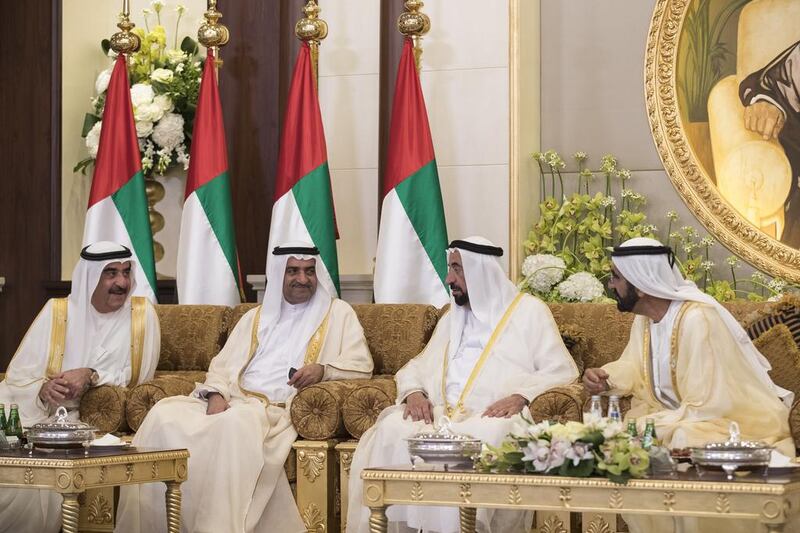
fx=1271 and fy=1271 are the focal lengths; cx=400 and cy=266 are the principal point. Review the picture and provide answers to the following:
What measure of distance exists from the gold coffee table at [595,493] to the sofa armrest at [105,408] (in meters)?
2.28

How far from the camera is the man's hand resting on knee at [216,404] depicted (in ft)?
20.7

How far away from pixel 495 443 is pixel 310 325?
5.24 feet

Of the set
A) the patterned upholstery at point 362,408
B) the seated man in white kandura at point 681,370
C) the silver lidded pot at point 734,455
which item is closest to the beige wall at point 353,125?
the patterned upholstery at point 362,408

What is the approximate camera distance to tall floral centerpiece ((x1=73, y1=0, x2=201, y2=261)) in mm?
8805

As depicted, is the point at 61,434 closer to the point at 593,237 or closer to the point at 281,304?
the point at 281,304

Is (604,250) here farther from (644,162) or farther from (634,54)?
(634,54)

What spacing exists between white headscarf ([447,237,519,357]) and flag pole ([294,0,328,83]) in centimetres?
223

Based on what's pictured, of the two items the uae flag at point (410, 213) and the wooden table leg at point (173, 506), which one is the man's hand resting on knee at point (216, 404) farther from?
the uae flag at point (410, 213)

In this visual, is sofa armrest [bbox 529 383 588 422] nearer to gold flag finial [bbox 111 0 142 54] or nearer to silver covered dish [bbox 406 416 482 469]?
silver covered dish [bbox 406 416 482 469]

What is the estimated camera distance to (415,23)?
766 centimetres

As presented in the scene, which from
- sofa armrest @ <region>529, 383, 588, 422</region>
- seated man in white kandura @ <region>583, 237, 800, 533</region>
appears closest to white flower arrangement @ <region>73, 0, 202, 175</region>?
sofa armrest @ <region>529, 383, 588, 422</region>

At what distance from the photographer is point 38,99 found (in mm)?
9227

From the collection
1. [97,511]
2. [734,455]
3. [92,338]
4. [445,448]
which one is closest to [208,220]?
[92,338]

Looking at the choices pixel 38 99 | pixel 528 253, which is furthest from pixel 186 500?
pixel 38 99
